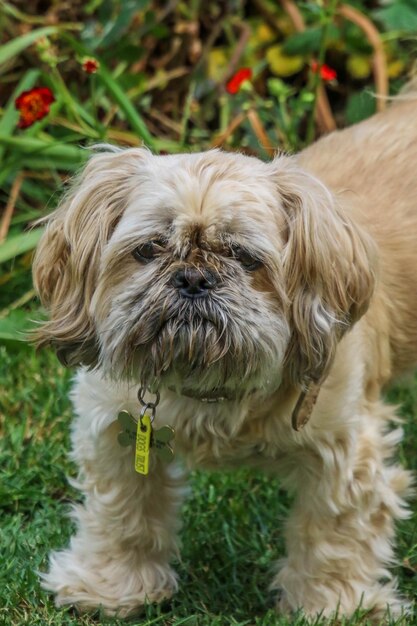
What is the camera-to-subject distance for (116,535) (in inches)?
131

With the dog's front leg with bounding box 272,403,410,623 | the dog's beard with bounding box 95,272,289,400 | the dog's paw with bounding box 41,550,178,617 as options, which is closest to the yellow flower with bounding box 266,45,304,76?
the dog's front leg with bounding box 272,403,410,623

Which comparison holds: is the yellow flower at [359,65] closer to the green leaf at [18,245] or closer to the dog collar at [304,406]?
the green leaf at [18,245]

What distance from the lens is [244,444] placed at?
3.00 m

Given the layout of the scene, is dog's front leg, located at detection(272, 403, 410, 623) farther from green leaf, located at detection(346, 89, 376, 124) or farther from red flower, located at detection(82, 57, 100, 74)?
green leaf, located at detection(346, 89, 376, 124)

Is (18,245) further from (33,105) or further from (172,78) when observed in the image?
(172,78)

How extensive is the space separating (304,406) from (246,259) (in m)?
0.43

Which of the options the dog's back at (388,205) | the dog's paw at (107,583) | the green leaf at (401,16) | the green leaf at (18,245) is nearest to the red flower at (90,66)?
the green leaf at (18,245)

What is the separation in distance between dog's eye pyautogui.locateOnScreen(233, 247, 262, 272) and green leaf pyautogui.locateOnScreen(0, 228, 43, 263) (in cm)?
183

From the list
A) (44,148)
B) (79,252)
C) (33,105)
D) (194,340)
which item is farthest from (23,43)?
(194,340)

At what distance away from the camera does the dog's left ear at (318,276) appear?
279cm

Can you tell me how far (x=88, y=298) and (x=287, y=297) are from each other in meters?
0.50

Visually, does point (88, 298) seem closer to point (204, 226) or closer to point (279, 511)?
point (204, 226)

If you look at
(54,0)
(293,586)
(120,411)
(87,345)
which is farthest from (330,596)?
(54,0)

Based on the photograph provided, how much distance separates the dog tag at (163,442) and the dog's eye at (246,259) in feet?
1.64
